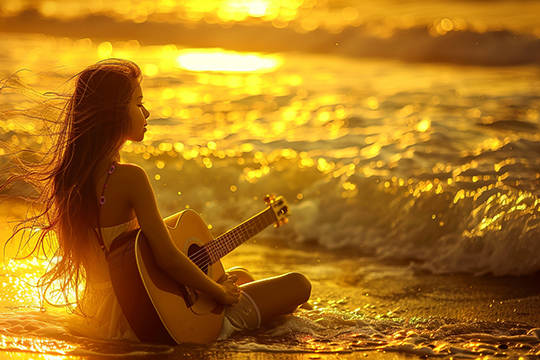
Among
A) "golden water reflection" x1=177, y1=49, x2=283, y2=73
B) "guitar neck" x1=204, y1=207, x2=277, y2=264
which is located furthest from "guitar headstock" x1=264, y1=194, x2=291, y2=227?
"golden water reflection" x1=177, y1=49, x2=283, y2=73

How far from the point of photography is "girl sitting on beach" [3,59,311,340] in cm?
288

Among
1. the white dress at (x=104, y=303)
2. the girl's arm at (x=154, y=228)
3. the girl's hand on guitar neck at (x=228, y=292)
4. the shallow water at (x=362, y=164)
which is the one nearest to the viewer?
the girl's arm at (x=154, y=228)

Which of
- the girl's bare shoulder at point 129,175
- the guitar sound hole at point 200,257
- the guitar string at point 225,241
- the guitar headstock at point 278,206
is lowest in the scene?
the guitar sound hole at point 200,257

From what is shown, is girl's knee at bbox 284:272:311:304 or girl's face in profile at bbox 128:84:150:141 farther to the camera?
girl's knee at bbox 284:272:311:304

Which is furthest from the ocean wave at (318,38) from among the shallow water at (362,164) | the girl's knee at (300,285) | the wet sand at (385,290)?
the girl's knee at (300,285)

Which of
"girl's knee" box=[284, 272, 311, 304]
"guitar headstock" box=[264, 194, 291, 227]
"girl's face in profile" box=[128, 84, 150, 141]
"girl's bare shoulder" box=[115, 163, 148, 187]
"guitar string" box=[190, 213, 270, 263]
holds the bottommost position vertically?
"girl's knee" box=[284, 272, 311, 304]

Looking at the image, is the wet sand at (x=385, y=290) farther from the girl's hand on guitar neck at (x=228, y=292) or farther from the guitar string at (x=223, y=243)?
the guitar string at (x=223, y=243)

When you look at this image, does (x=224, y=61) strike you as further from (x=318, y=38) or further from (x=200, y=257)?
(x=200, y=257)

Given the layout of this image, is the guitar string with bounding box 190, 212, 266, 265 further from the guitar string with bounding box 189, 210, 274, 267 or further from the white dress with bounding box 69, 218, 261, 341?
the white dress with bounding box 69, 218, 261, 341

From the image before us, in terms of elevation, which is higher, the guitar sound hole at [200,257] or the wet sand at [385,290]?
the guitar sound hole at [200,257]

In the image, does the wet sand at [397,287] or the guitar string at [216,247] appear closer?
the guitar string at [216,247]

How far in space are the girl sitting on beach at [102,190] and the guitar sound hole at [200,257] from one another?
0.17 metres

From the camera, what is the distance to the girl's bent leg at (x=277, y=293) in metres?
3.39

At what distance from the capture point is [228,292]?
10.3 feet
